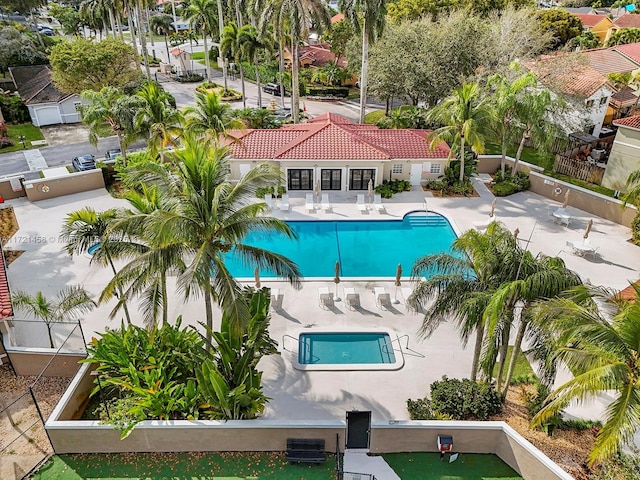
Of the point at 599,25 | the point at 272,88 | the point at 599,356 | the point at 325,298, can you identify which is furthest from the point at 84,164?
the point at 599,25

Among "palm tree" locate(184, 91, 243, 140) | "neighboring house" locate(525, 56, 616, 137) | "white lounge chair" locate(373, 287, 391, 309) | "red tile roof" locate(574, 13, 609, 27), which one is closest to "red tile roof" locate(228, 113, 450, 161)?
"palm tree" locate(184, 91, 243, 140)

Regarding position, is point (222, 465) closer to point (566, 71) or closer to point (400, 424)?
point (400, 424)

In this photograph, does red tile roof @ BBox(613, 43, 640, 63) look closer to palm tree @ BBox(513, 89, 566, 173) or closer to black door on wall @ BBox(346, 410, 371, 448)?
palm tree @ BBox(513, 89, 566, 173)

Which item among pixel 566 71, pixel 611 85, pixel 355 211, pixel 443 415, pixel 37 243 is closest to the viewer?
pixel 443 415

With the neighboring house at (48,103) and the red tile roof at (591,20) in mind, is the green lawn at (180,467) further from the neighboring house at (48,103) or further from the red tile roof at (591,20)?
the red tile roof at (591,20)

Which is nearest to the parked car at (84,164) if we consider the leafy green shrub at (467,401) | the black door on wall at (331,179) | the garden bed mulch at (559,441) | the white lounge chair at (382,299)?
the black door on wall at (331,179)

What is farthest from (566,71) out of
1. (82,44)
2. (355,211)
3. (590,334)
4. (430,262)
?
(82,44)

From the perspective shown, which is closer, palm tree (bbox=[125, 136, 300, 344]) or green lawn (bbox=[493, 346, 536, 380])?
palm tree (bbox=[125, 136, 300, 344])
